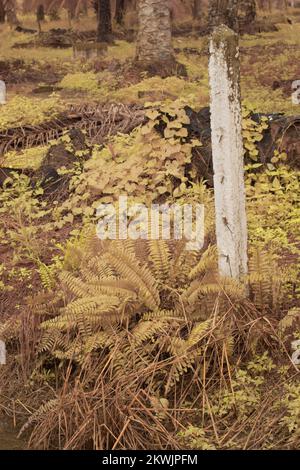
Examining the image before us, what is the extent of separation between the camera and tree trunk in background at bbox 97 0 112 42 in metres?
25.2

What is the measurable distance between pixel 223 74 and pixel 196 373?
214 cm

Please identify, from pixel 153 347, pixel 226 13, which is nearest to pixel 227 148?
pixel 153 347

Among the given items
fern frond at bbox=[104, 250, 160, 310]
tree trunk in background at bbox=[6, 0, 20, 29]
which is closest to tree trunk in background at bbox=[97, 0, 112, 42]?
tree trunk in background at bbox=[6, 0, 20, 29]

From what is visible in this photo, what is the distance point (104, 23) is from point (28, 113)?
14.3 meters

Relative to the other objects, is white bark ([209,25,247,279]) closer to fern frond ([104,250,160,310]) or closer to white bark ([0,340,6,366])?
fern frond ([104,250,160,310])

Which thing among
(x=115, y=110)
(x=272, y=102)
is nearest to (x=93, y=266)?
(x=115, y=110)

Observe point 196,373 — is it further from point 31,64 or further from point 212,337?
point 31,64

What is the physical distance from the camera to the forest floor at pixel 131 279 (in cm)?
578

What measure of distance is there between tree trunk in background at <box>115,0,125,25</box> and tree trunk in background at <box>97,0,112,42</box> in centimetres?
477

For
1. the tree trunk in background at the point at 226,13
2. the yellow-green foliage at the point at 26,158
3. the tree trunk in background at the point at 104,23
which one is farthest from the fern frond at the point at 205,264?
the tree trunk in background at the point at 104,23

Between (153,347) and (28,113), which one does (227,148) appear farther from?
(28,113)

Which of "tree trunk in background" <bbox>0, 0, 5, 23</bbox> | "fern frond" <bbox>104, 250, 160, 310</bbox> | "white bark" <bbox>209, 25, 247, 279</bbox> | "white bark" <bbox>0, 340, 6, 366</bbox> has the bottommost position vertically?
"white bark" <bbox>0, 340, 6, 366</bbox>

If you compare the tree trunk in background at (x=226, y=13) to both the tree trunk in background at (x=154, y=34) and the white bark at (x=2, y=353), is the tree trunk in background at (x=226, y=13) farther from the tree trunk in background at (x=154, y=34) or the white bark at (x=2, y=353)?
the white bark at (x=2, y=353)

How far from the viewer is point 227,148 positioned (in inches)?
242
